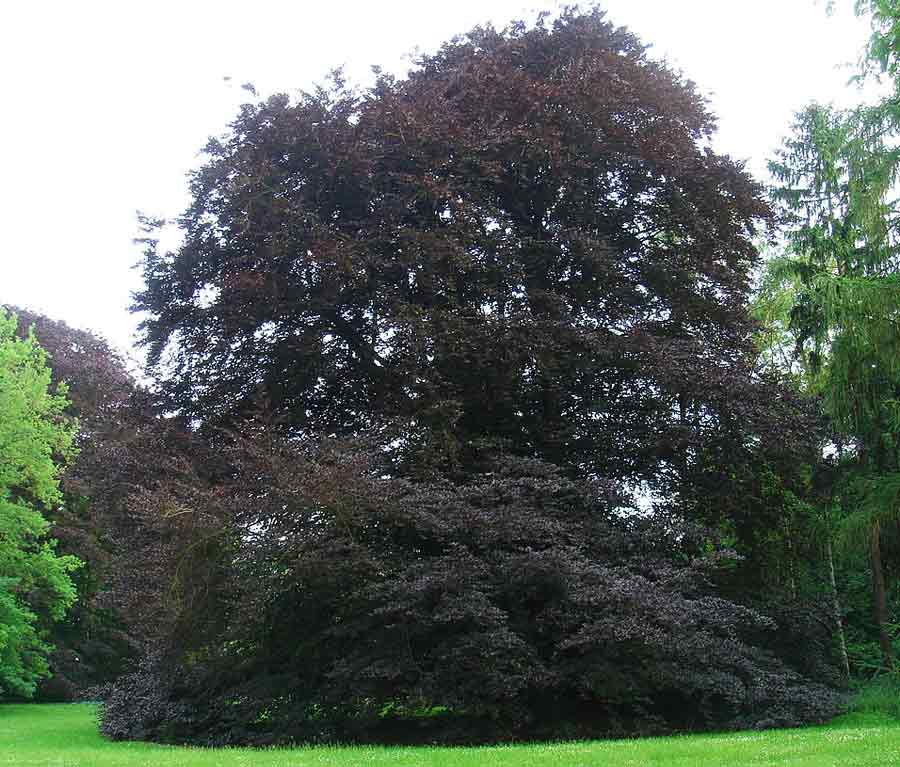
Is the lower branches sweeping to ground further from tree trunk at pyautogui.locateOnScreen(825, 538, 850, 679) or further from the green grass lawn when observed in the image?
tree trunk at pyautogui.locateOnScreen(825, 538, 850, 679)

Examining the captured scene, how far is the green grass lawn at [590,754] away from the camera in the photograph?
893 centimetres

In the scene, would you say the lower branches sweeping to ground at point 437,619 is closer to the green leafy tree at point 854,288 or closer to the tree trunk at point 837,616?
the tree trunk at point 837,616

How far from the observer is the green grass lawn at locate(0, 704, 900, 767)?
8930 mm

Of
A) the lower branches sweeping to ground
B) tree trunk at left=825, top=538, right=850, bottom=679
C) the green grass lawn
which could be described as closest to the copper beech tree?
the lower branches sweeping to ground

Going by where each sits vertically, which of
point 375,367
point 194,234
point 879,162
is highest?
point 194,234

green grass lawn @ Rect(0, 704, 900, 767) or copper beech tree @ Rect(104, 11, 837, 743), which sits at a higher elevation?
copper beech tree @ Rect(104, 11, 837, 743)

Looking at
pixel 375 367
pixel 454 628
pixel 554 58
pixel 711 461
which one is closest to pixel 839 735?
pixel 454 628

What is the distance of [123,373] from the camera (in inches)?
1316

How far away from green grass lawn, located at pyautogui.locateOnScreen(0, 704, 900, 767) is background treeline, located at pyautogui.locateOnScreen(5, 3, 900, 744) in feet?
5.51

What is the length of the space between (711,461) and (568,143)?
701cm

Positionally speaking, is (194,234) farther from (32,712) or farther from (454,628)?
(32,712)

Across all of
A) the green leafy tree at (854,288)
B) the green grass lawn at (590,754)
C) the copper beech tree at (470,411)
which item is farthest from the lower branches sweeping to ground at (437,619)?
the green leafy tree at (854,288)

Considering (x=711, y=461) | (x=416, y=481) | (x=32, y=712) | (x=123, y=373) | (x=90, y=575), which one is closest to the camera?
(x=416, y=481)

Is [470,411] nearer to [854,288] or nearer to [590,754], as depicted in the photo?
[854,288]
